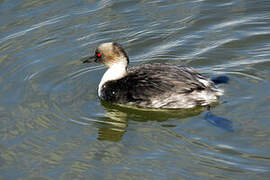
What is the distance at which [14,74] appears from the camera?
9.98m

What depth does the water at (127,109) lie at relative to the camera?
720 centimetres

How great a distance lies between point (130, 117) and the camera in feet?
28.3

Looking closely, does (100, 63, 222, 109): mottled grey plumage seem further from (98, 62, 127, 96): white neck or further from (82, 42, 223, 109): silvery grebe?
(98, 62, 127, 96): white neck

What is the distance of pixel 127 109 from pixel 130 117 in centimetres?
32

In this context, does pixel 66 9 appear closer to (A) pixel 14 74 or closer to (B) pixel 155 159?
(A) pixel 14 74

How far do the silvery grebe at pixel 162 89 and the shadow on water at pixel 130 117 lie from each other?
0.11 meters

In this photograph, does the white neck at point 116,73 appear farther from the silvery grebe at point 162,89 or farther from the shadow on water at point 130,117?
the shadow on water at point 130,117

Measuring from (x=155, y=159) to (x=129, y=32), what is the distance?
4.61 metres

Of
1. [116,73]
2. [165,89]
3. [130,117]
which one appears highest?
[116,73]

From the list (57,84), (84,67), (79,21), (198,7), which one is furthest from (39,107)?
(198,7)

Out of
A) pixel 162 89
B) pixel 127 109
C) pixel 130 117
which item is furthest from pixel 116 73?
pixel 162 89

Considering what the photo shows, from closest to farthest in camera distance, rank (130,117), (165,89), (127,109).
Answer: (165,89), (130,117), (127,109)

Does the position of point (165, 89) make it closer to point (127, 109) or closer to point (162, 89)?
point (162, 89)

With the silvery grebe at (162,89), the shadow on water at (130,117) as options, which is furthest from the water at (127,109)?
the silvery grebe at (162,89)
